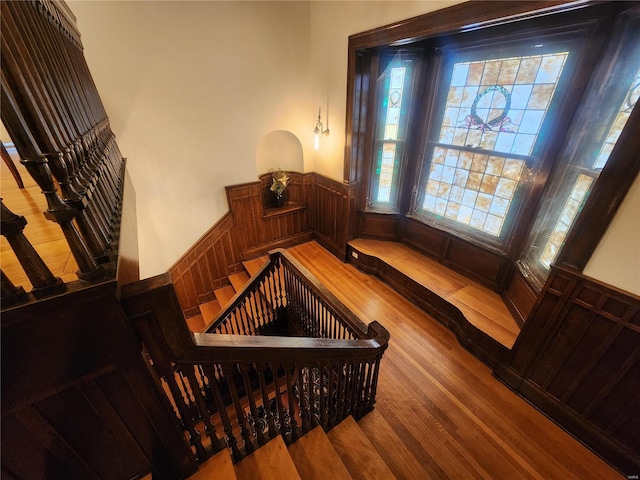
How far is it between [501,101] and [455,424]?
118 inches

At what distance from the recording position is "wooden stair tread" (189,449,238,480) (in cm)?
105

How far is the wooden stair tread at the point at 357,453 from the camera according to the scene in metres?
1.54

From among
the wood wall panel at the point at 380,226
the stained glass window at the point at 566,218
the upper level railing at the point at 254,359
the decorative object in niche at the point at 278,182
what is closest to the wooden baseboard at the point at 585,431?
the stained glass window at the point at 566,218

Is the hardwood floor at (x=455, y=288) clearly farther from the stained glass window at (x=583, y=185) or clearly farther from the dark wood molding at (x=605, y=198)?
the dark wood molding at (x=605, y=198)

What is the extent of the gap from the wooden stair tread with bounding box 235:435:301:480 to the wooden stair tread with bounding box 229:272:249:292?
9.32 feet

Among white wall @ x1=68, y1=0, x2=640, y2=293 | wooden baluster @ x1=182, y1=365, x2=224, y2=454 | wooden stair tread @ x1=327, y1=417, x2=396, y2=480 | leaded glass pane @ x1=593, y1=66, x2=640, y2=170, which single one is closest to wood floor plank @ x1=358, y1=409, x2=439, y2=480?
wooden stair tread @ x1=327, y1=417, x2=396, y2=480

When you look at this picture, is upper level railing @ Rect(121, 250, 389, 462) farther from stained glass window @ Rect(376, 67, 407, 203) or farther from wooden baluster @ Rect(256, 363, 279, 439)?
stained glass window @ Rect(376, 67, 407, 203)

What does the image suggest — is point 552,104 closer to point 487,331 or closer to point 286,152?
point 487,331

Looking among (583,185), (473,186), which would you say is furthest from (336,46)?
(583,185)

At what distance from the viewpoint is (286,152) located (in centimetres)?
437

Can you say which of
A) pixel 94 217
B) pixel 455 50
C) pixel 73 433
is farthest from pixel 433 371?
pixel 455 50

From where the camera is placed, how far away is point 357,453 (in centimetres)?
163

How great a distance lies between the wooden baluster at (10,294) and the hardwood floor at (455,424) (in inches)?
87.1

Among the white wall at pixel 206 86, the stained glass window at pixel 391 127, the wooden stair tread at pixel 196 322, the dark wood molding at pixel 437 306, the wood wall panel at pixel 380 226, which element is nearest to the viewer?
the dark wood molding at pixel 437 306
